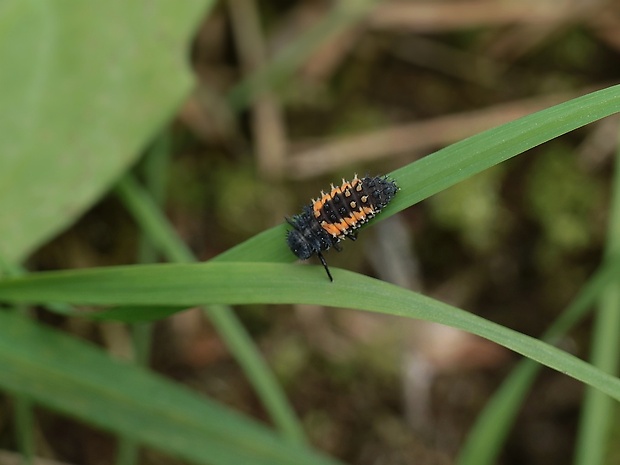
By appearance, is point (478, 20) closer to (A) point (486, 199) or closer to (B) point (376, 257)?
(A) point (486, 199)

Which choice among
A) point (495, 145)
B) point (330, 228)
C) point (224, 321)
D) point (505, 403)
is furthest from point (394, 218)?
point (495, 145)

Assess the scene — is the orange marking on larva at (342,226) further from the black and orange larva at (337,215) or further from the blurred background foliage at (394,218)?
the blurred background foliage at (394,218)

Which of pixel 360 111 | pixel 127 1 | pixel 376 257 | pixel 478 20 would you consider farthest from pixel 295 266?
pixel 478 20

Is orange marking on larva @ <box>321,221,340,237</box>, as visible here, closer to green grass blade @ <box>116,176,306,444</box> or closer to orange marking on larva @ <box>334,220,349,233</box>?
orange marking on larva @ <box>334,220,349,233</box>

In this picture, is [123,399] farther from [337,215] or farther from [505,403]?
[505,403]

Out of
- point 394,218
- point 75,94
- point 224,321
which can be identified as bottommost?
point 224,321

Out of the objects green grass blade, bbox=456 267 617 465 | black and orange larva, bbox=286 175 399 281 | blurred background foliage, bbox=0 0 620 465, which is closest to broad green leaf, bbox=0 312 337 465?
green grass blade, bbox=456 267 617 465


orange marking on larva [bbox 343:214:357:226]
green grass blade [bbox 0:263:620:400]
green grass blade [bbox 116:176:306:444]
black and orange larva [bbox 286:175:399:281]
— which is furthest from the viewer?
green grass blade [bbox 116:176:306:444]

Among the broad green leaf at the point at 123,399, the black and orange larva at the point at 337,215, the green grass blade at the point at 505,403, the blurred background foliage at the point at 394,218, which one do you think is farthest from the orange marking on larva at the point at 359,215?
the blurred background foliage at the point at 394,218
